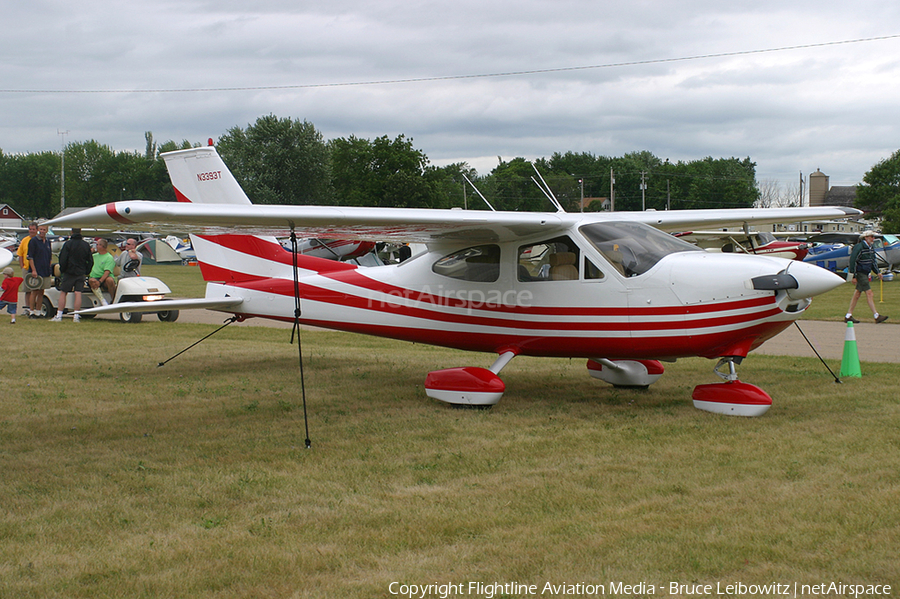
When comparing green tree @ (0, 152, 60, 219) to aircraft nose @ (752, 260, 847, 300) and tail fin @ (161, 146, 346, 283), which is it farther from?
aircraft nose @ (752, 260, 847, 300)

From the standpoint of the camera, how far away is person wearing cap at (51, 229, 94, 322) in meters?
15.4

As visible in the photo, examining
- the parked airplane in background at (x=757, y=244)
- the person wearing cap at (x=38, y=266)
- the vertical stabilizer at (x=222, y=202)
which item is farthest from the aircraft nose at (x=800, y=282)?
the parked airplane in background at (x=757, y=244)

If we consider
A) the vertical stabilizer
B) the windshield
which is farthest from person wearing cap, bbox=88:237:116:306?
the windshield

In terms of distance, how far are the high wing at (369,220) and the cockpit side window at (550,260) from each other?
17 cm

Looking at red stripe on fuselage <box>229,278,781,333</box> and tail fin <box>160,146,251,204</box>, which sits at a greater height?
tail fin <box>160,146,251,204</box>

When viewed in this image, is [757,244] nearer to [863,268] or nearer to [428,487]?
[863,268]

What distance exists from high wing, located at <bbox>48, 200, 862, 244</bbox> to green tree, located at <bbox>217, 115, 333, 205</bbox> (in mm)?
58697

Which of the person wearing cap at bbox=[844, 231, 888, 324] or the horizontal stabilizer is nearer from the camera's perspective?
the horizontal stabilizer

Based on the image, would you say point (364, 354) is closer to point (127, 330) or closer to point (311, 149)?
point (127, 330)

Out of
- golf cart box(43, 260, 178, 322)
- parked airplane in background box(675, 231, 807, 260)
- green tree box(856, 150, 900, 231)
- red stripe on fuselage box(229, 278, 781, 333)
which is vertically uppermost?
green tree box(856, 150, 900, 231)

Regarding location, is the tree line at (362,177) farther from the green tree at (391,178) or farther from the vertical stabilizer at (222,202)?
the vertical stabilizer at (222,202)

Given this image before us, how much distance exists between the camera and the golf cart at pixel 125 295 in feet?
52.3

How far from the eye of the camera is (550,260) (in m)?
8.05

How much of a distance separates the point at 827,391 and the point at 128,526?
728cm
